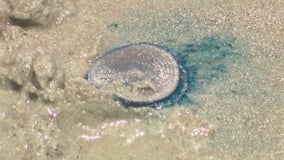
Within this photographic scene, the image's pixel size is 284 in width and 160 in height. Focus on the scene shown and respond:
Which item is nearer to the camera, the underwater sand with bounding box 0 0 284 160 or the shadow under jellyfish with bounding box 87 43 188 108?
the underwater sand with bounding box 0 0 284 160

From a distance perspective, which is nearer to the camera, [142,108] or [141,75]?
[142,108]

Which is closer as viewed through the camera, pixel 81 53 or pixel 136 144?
pixel 136 144

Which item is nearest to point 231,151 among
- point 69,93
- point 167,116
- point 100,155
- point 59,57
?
point 167,116

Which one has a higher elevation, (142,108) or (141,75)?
(141,75)

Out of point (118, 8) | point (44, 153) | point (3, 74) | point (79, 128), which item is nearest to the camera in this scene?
point (44, 153)

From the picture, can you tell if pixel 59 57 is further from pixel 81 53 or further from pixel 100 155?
pixel 100 155
